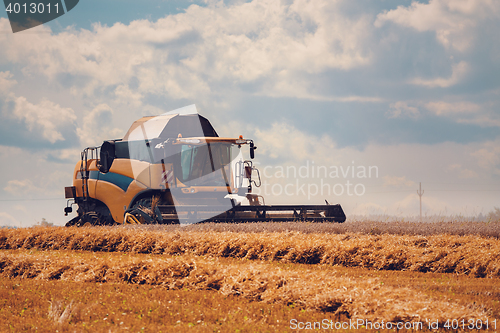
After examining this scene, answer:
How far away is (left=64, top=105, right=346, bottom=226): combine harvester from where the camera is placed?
14.0m

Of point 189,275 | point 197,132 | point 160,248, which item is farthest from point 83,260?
point 197,132

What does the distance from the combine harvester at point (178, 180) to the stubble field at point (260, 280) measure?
155 centimetres

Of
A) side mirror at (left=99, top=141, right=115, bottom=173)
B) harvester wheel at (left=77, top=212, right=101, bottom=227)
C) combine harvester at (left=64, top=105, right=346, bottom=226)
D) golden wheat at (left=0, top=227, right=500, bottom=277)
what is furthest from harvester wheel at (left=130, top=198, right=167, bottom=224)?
harvester wheel at (left=77, top=212, right=101, bottom=227)

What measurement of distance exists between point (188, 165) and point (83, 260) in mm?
6905

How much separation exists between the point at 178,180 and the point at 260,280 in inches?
369

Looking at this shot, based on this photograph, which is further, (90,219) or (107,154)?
(90,219)

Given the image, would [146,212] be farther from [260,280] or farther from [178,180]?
[260,280]

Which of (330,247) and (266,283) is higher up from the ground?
(330,247)

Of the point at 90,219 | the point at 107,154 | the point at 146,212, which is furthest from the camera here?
the point at 90,219

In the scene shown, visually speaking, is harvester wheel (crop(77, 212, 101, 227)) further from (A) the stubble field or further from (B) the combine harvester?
(A) the stubble field

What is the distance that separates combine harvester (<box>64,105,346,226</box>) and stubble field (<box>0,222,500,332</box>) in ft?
5.10

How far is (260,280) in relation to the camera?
6.54m

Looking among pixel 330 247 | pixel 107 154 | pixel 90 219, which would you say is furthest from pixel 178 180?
pixel 330 247

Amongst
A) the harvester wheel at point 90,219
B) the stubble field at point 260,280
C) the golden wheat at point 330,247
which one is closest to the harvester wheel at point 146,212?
the stubble field at point 260,280
